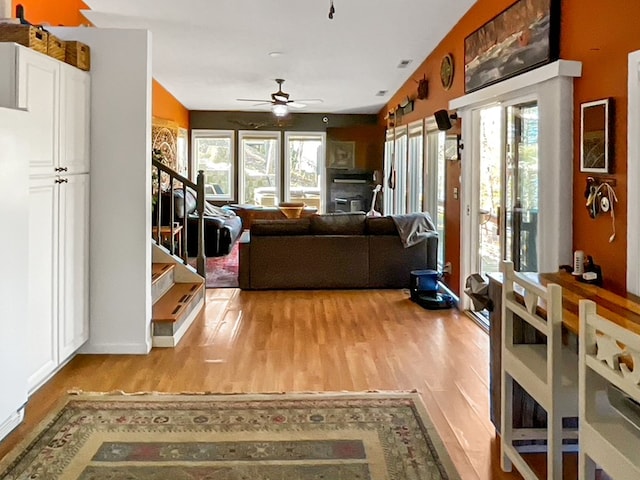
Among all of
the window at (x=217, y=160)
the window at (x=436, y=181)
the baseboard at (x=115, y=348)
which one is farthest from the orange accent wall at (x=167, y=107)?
the baseboard at (x=115, y=348)

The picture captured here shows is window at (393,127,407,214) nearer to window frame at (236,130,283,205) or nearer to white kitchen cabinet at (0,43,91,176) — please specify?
window frame at (236,130,283,205)

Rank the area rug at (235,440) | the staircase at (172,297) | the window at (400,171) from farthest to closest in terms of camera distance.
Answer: the window at (400,171) → the staircase at (172,297) → the area rug at (235,440)

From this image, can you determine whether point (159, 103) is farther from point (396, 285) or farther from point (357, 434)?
point (357, 434)

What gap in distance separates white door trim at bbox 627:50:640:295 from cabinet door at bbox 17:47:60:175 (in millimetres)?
2900

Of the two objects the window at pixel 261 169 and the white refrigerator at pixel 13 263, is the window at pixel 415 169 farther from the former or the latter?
the white refrigerator at pixel 13 263

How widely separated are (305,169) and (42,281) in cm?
973

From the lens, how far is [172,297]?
5211 mm

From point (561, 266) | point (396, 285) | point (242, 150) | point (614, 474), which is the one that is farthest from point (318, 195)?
point (614, 474)

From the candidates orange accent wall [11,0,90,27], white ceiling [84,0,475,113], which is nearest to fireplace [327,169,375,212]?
white ceiling [84,0,475,113]

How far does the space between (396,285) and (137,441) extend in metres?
4.16

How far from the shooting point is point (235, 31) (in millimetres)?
6320

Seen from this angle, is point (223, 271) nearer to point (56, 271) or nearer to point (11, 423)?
point (56, 271)

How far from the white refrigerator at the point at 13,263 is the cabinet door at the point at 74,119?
26.7 inches

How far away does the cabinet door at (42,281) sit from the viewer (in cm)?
325
